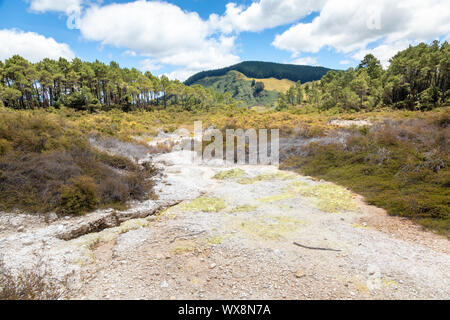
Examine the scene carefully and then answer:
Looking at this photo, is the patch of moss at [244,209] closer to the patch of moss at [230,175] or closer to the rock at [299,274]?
the rock at [299,274]

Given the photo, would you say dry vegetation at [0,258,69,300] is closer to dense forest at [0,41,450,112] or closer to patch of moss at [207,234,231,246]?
patch of moss at [207,234,231,246]

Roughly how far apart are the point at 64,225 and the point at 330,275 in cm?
650

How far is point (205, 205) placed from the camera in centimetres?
790

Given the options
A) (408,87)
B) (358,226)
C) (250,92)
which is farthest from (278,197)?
(250,92)

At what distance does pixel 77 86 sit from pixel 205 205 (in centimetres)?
4380

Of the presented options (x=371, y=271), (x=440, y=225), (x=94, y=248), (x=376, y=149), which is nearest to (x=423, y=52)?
(x=376, y=149)

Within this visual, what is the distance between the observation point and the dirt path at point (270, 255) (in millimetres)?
3645

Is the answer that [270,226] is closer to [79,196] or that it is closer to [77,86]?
[79,196]

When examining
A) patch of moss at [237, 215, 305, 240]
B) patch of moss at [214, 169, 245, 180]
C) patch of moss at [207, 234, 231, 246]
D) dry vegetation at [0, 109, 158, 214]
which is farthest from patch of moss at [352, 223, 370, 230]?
dry vegetation at [0, 109, 158, 214]

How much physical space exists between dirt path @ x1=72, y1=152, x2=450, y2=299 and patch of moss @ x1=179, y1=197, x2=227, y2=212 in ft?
0.12
